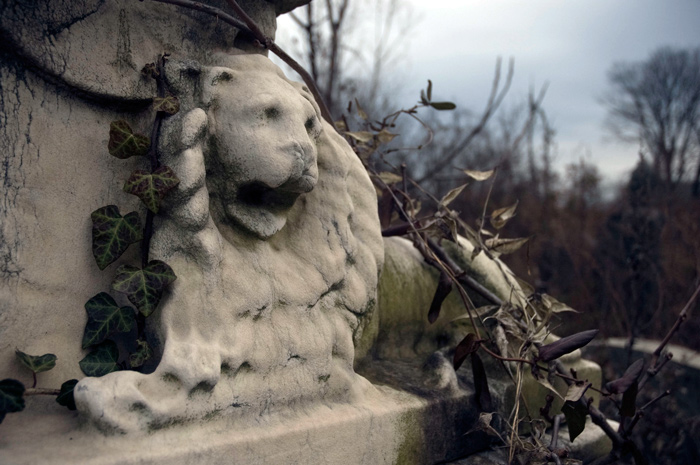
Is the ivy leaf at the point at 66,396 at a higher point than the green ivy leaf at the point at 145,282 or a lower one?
lower

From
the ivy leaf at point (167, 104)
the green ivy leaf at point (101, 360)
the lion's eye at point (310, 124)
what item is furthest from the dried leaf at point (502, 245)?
the green ivy leaf at point (101, 360)

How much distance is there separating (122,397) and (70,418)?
0.55 feet

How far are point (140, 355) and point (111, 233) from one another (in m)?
0.28

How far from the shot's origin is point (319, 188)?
1673 mm

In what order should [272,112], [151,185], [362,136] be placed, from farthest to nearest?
[362,136] < [272,112] < [151,185]

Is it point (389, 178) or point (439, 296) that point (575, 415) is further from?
point (389, 178)

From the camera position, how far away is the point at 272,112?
1.40 m

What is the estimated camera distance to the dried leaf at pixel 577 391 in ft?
5.05

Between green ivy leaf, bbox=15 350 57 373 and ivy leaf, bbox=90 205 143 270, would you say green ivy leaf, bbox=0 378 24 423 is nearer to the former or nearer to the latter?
green ivy leaf, bbox=15 350 57 373

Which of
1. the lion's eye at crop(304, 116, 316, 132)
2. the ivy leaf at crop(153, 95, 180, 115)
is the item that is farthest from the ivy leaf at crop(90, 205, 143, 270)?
the lion's eye at crop(304, 116, 316, 132)

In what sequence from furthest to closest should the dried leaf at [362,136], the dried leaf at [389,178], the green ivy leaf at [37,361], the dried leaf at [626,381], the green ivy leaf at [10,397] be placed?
the dried leaf at [389,178] < the dried leaf at [362,136] < the dried leaf at [626,381] < the green ivy leaf at [37,361] < the green ivy leaf at [10,397]

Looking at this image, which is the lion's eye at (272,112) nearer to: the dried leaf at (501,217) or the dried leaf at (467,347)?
the dried leaf at (467,347)

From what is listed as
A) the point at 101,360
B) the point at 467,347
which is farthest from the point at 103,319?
the point at 467,347

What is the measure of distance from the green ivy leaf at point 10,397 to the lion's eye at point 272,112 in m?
0.79
